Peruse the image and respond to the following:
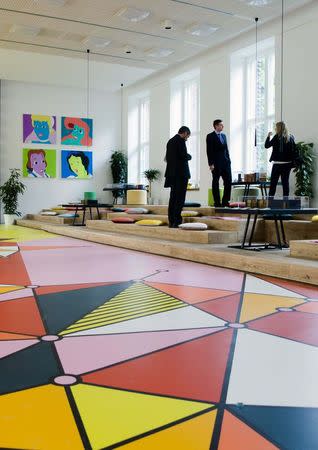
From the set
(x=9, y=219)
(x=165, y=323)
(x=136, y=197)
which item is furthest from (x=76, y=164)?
(x=165, y=323)

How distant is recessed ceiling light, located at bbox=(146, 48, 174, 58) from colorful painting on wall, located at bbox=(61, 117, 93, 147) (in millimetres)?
4681

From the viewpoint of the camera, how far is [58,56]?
11.6 meters

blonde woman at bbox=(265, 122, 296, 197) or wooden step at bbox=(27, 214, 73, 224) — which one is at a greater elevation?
blonde woman at bbox=(265, 122, 296, 197)

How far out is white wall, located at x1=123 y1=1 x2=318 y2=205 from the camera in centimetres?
870

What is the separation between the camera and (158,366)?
1894mm

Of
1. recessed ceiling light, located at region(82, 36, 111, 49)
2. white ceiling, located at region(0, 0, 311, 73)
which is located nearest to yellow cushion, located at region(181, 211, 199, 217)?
white ceiling, located at region(0, 0, 311, 73)

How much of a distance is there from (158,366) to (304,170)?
23.2ft

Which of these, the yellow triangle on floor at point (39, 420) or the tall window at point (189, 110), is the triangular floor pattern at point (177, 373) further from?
the tall window at point (189, 110)

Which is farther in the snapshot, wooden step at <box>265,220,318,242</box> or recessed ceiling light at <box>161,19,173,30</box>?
recessed ceiling light at <box>161,19,173,30</box>

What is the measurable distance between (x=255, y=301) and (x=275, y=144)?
473 centimetres

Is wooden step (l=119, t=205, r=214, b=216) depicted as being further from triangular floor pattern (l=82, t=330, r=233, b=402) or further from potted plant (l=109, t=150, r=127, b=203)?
potted plant (l=109, t=150, r=127, b=203)

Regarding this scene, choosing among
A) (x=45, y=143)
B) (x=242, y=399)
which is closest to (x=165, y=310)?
(x=242, y=399)

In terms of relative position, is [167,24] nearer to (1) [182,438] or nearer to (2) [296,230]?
(2) [296,230]

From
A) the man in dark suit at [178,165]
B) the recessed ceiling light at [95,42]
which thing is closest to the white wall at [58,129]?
the recessed ceiling light at [95,42]
